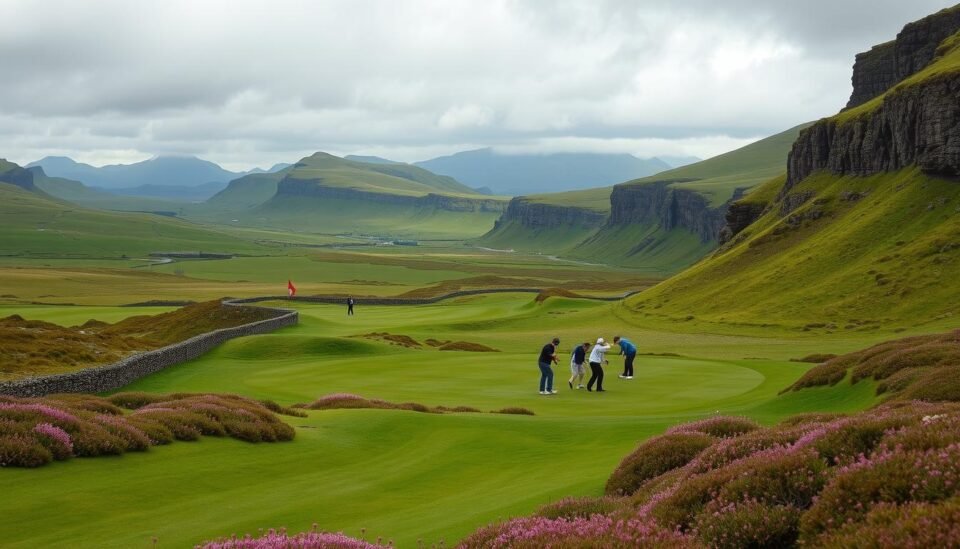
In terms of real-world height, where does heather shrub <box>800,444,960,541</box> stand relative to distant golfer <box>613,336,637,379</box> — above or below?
above

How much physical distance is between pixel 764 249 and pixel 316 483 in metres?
95.3

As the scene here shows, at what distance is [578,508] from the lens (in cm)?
1148

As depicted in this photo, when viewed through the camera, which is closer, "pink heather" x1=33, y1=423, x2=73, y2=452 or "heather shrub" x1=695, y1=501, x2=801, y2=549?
"heather shrub" x1=695, y1=501, x2=801, y2=549

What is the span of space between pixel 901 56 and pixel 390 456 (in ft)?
517

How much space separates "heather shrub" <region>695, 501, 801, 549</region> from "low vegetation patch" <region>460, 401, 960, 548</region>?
0.03 ft

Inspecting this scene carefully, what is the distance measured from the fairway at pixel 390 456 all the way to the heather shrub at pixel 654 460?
890 millimetres

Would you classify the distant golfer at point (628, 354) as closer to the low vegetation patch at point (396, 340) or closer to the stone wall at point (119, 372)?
the stone wall at point (119, 372)

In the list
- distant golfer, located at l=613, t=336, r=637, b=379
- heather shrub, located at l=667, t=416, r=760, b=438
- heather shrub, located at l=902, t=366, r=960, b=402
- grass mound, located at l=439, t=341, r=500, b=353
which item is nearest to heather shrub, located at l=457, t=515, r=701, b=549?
heather shrub, located at l=667, t=416, r=760, b=438

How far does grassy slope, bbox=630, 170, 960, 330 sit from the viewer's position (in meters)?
70.8

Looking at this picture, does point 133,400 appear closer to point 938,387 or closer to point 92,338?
point 938,387

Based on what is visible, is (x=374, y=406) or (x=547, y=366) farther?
(x=547, y=366)

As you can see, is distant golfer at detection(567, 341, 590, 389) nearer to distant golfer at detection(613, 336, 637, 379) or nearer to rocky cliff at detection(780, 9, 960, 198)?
distant golfer at detection(613, 336, 637, 379)

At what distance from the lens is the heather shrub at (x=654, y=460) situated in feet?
45.3

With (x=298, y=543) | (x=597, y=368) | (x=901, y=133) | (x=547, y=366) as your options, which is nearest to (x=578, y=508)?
(x=298, y=543)
